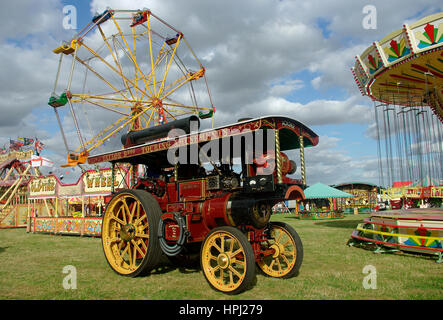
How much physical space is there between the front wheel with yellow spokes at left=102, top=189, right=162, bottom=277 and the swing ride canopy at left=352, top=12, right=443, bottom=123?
395 inches

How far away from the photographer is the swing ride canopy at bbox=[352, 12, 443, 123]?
10.4 meters

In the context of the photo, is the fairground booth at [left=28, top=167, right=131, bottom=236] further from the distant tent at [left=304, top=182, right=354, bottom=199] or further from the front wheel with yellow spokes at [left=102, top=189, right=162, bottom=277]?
the distant tent at [left=304, top=182, right=354, bottom=199]

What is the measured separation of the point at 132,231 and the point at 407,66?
11453mm

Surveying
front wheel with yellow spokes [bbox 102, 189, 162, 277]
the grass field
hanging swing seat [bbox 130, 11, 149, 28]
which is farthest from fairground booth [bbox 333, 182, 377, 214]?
front wheel with yellow spokes [bbox 102, 189, 162, 277]

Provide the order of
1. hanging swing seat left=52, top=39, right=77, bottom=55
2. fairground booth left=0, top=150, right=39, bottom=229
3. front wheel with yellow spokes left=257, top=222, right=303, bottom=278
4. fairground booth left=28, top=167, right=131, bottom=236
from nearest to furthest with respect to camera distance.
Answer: front wheel with yellow spokes left=257, top=222, right=303, bottom=278 < fairground booth left=28, top=167, right=131, bottom=236 < hanging swing seat left=52, top=39, right=77, bottom=55 < fairground booth left=0, top=150, right=39, bottom=229

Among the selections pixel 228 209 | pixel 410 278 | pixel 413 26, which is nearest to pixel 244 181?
pixel 228 209

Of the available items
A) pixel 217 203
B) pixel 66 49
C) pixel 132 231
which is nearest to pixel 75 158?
pixel 66 49

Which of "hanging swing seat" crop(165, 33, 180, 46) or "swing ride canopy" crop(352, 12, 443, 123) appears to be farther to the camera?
"hanging swing seat" crop(165, 33, 180, 46)

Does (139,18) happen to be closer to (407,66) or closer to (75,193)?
(75,193)

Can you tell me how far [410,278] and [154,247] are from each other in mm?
4666

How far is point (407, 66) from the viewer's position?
11977 mm

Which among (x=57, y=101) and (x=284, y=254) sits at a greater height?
(x=57, y=101)

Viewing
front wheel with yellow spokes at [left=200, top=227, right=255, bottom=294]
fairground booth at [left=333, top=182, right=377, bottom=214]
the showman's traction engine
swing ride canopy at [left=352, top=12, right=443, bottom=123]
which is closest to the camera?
front wheel with yellow spokes at [left=200, top=227, right=255, bottom=294]
